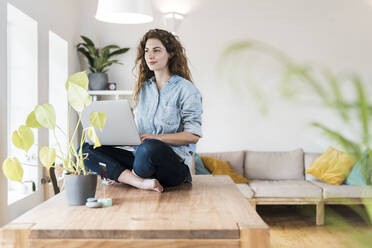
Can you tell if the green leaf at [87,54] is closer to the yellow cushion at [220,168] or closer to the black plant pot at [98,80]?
the black plant pot at [98,80]

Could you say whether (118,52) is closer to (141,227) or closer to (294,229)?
(294,229)

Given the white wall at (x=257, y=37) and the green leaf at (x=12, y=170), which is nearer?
the green leaf at (x=12, y=170)

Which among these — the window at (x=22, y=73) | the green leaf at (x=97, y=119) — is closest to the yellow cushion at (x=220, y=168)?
the window at (x=22, y=73)

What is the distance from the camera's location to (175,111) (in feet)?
7.68

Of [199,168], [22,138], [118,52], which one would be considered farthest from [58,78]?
[22,138]

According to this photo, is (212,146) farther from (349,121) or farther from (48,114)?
(349,121)

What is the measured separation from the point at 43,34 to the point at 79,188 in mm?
2433

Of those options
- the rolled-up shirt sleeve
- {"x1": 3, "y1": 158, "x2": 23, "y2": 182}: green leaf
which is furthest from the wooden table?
the rolled-up shirt sleeve

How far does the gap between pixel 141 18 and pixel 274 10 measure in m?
2.59

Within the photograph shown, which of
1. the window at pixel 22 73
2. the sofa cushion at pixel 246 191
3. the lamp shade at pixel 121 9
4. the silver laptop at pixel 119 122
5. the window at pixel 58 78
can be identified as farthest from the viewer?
the window at pixel 58 78

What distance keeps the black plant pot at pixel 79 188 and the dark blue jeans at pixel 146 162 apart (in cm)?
32

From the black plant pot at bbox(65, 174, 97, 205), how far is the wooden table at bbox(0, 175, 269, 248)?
0.12 ft

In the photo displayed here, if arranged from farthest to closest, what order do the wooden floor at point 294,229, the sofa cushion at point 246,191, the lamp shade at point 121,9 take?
the sofa cushion at point 246,191 < the wooden floor at point 294,229 < the lamp shade at point 121,9

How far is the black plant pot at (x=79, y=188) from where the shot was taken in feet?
5.72
